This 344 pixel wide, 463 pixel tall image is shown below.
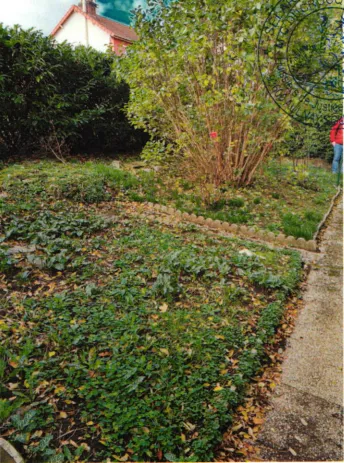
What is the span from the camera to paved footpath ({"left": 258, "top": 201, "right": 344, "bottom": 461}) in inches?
68.4

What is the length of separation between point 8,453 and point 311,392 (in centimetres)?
167

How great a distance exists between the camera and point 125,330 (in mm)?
2330

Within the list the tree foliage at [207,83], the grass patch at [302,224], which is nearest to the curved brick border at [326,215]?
the grass patch at [302,224]

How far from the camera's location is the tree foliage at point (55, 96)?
6.50 meters

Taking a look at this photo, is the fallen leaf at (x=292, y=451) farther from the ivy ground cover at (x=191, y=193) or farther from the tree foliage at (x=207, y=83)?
the tree foliage at (x=207, y=83)

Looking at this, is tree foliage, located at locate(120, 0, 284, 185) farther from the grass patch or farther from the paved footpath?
the paved footpath

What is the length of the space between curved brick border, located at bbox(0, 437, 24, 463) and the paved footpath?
113 cm

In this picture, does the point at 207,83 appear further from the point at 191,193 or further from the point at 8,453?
the point at 8,453

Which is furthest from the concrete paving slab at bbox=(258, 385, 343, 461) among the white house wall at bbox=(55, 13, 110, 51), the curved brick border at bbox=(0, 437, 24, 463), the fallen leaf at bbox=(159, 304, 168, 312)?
the white house wall at bbox=(55, 13, 110, 51)

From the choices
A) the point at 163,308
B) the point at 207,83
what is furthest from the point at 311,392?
the point at 207,83

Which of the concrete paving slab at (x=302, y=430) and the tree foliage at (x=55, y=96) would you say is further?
the tree foliage at (x=55, y=96)

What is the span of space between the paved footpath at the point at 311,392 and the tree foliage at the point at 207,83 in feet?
8.85

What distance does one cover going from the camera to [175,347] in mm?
2230

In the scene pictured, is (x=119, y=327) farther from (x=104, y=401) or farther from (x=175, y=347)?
(x=104, y=401)
